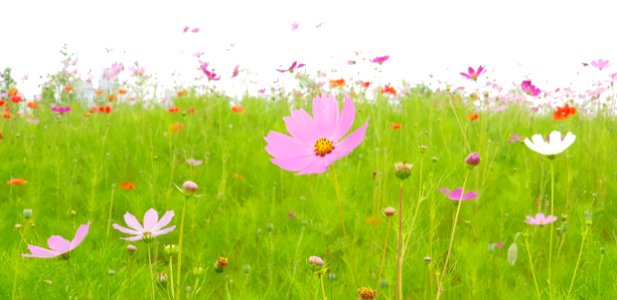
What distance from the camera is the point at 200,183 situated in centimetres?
236

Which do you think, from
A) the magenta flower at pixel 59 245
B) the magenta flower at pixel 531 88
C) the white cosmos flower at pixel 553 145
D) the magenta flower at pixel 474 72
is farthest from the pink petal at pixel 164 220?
the magenta flower at pixel 531 88

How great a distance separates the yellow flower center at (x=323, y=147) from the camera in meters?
0.78

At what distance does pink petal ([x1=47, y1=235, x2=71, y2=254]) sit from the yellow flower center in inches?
17.7

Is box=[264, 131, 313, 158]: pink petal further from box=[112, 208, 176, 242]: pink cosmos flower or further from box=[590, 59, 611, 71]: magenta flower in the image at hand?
box=[590, 59, 611, 71]: magenta flower

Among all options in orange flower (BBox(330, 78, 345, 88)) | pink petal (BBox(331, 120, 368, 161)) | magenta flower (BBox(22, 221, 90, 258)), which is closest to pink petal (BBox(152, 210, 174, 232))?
magenta flower (BBox(22, 221, 90, 258))

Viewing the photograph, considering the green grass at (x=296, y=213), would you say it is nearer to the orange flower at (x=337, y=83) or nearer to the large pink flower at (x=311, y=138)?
the large pink flower at (x=311, y=138)

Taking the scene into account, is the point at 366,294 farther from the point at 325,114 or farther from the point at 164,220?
the point at 164,220

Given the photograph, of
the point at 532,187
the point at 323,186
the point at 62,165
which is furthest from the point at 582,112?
the point at 62,165

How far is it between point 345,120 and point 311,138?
0.08 meters

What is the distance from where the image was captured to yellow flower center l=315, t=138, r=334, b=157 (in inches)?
30.6

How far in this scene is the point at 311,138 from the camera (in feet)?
2.68

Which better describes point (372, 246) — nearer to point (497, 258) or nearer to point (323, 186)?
point (497, 258)

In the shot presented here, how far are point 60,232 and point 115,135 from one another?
151cm

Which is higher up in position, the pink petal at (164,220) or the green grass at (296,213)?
the pink petal at (164,220)
